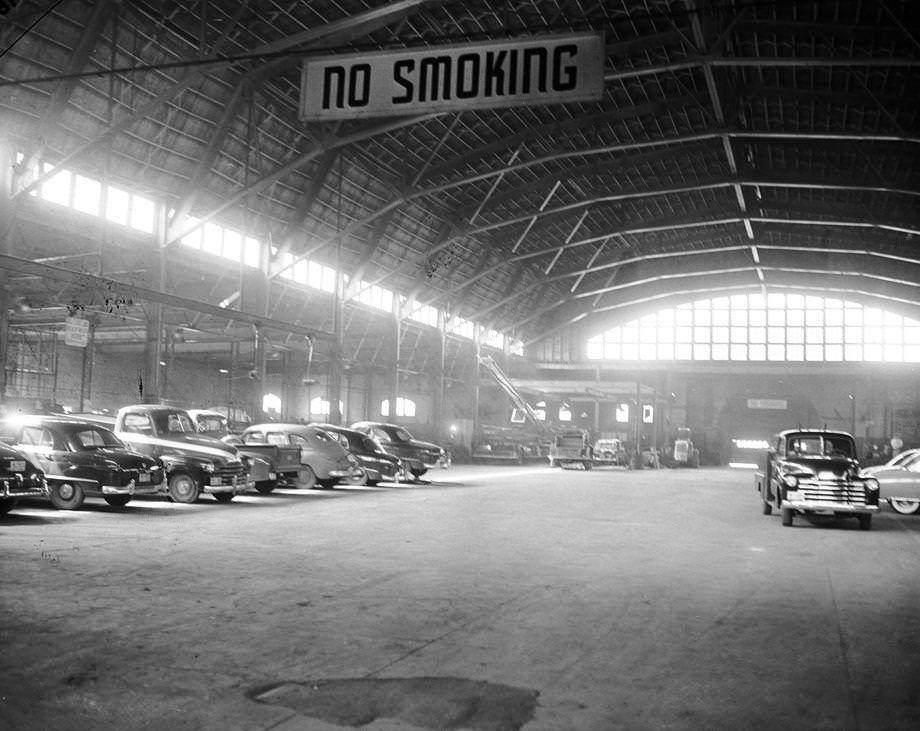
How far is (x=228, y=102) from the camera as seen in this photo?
2503cm

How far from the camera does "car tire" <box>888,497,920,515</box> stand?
17469 millimetres

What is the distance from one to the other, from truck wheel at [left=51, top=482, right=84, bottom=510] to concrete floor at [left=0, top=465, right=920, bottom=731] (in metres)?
1.92

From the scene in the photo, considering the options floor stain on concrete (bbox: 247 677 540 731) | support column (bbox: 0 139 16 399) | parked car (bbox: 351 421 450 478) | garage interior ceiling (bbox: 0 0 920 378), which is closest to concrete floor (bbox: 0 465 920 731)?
floor stain on concrete (bbox: 247 677 540 731)

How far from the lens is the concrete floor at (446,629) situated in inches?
166

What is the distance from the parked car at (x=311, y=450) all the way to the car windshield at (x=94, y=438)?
15.9ft

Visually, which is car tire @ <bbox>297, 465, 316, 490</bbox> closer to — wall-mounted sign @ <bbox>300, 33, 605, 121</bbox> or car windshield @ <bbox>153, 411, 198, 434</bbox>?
car windshield @ <bbox>153, 411, 198, 434</bbox>

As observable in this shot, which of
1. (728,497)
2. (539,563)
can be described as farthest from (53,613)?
(728,497)

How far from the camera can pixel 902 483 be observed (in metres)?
17.2

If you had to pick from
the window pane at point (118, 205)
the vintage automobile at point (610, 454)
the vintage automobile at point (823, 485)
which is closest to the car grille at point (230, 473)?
the vintage automobile at point (823, 485)

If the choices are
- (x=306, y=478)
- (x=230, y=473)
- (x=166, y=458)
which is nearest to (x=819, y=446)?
(x=230, y=473)

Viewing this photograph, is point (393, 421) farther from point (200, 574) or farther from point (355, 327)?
point (200, 574)

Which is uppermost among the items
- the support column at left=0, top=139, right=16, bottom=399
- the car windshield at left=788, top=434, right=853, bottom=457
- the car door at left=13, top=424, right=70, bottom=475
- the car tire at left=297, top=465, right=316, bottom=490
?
the support column at left=0, top=139, right=16, bottom=399

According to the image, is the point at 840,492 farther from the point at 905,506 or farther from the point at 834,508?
the point at 905,506

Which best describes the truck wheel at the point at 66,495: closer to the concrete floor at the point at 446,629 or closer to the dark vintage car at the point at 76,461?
the dark vintage car at the point at 76,461
